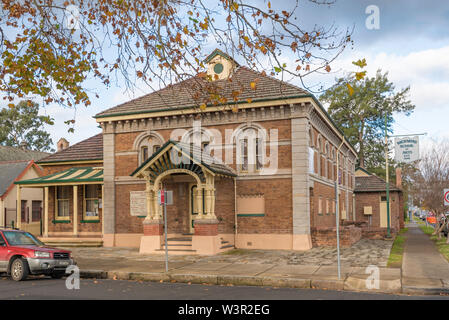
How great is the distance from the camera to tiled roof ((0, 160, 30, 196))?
114 feet

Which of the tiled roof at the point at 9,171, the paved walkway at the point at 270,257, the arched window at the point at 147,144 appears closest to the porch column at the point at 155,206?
the paved walkway at the point at 270,257

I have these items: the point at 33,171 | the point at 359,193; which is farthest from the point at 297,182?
the point at 33,171

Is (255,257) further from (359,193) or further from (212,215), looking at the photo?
(359,193)

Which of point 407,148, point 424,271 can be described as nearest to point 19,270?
point 424,271

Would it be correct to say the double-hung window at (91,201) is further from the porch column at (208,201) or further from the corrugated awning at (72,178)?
the porch column at (208,201)

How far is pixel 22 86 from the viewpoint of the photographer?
12.7 metres

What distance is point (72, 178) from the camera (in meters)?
24.7

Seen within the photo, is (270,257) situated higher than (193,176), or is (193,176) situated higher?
(193,176)

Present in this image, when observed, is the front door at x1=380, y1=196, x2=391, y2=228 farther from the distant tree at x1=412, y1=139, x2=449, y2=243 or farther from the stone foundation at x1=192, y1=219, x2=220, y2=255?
the stone foundation at x1=192, y1=219, x2=220, y2=255

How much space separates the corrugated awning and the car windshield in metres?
9.01

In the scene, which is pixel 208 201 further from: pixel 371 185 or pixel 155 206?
pixel 371 185

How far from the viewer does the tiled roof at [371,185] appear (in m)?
40.2

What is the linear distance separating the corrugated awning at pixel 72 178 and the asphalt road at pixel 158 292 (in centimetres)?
1147

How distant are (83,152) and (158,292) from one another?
1849 centimetres
